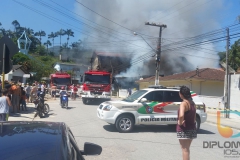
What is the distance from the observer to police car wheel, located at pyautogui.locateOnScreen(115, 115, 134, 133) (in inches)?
423

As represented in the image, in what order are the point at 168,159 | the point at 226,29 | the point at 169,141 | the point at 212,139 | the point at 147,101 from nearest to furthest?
the point at 168,159 < the point at 169,141 < the point at 212,139 < the point at 147,101 < the point at 226,29

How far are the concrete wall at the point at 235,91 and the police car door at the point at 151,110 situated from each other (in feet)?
42.1

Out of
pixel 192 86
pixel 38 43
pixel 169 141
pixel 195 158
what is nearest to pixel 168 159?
pixel 195 158

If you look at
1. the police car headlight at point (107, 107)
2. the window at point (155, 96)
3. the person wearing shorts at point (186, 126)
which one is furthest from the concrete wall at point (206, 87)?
the person wearing shorts at point (186, 126)

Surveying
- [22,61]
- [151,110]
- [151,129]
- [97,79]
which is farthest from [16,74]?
[151,110]

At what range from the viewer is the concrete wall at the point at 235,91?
21891 millimetres

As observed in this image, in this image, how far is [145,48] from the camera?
45.8 m

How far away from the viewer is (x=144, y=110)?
11.0 m

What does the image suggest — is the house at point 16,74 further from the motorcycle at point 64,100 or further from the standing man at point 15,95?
the standing man at point 15,95

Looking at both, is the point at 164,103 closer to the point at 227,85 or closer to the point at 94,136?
the point at 94,136

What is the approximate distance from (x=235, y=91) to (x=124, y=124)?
14.3m

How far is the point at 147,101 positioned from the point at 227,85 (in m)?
12.1

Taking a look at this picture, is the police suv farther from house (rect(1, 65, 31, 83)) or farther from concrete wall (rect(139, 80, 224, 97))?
house (rect(1, 65, 31, 83))

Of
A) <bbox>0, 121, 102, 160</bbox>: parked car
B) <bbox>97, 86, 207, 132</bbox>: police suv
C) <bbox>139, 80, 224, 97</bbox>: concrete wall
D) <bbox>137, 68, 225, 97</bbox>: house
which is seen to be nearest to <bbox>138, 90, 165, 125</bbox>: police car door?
<bbox>97, 86, 207, 132</bbox>: police suv
